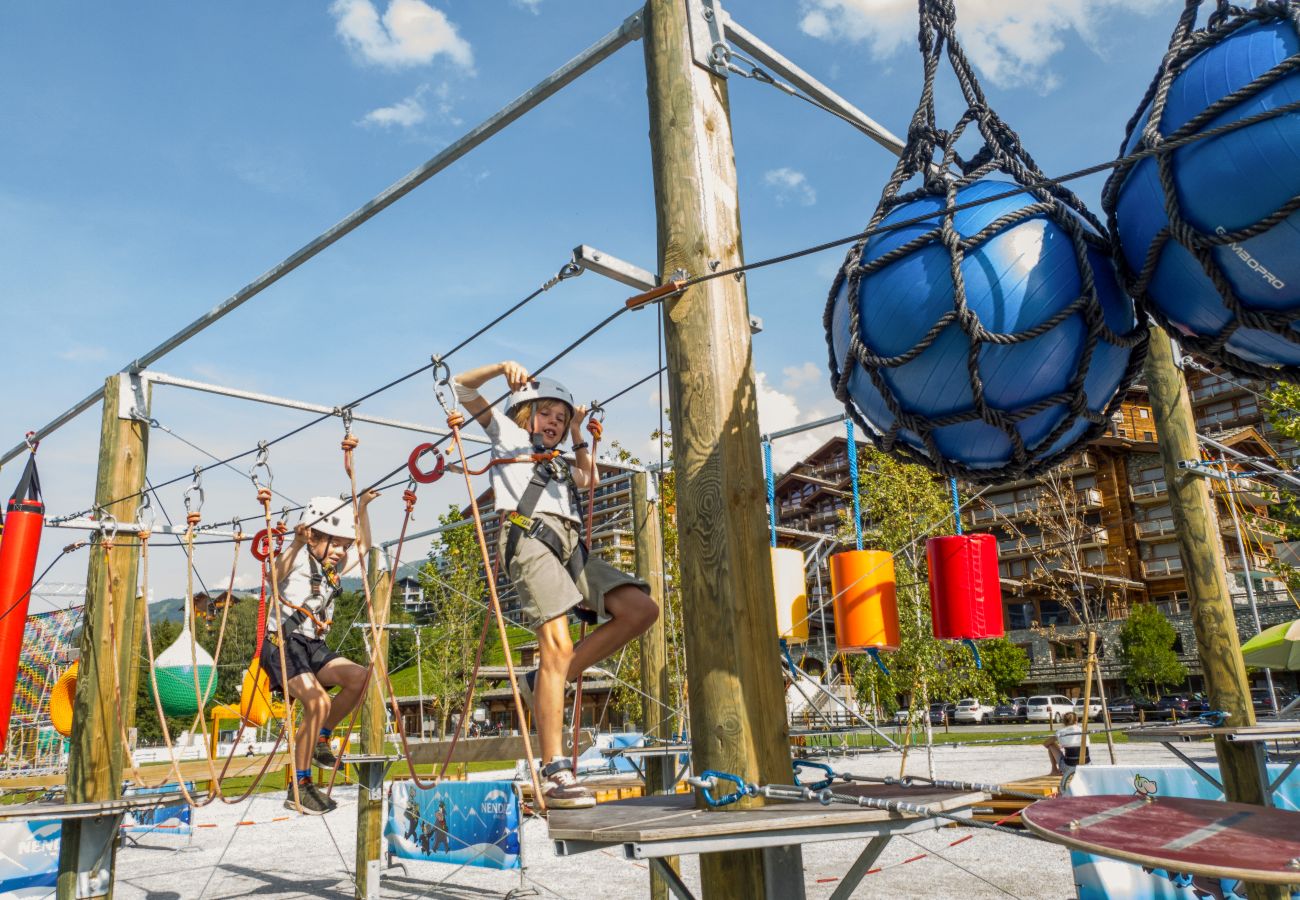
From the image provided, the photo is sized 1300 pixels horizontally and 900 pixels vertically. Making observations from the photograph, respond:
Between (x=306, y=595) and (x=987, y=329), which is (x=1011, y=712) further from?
(x=987, y=329)

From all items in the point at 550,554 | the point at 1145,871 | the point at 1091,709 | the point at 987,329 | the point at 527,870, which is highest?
the point at 987,329

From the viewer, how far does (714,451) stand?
3277 millimetres

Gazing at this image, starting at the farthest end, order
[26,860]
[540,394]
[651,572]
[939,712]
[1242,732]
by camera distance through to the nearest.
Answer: [939,712], [26,860], [651,572], [1242,732], [540,394]

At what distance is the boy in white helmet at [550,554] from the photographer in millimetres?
3740

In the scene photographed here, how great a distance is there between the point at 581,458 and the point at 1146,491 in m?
44.4

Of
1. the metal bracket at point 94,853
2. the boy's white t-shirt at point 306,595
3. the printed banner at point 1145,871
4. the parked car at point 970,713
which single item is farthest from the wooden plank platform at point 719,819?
the parked car at point 970,713

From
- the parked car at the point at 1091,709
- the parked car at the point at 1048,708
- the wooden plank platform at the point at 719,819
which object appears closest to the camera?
the wooden plank platform at the point at 719,819

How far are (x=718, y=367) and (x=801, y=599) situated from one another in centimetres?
542

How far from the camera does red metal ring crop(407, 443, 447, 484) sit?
4992 millimetres

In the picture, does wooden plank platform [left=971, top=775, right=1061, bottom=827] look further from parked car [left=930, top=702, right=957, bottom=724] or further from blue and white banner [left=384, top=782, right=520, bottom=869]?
parked car [left=930, top=702, right=957, bottom=724]

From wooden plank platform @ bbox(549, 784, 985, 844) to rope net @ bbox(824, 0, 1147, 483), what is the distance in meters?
1.11

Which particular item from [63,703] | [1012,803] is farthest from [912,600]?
[63,703]

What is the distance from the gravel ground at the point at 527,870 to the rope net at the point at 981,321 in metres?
6.99

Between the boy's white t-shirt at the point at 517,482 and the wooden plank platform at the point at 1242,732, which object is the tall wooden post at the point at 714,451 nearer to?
the boy's white t-shirt at the point at 517,482
